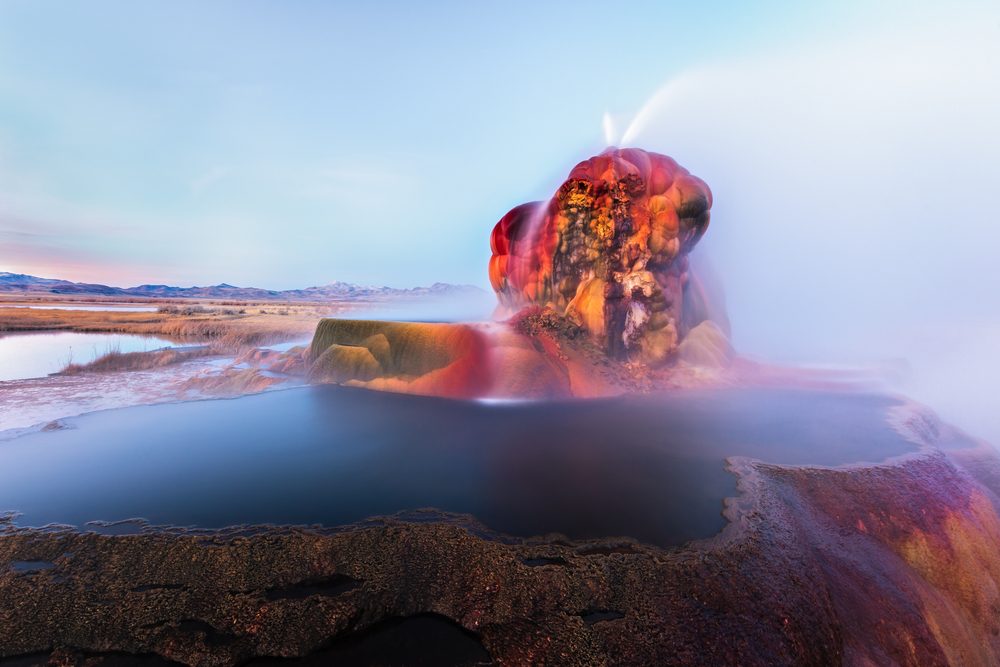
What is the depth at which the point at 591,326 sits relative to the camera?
636 inches

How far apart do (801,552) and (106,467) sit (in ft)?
39.7

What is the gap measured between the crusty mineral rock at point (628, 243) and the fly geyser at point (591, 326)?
4 cm

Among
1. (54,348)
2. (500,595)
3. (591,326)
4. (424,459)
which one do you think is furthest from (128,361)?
(500,595)

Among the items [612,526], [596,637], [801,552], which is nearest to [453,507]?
[612,526]

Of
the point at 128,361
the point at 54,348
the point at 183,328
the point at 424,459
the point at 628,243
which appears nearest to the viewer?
the point at 424,459

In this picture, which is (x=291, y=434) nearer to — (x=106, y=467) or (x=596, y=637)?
(x=106, y=467)

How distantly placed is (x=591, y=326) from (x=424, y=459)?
32.6 ft

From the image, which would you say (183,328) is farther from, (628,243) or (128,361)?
(628,243)

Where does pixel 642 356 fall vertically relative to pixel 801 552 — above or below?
above

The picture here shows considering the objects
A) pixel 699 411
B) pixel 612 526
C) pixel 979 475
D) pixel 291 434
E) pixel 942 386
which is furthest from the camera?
pixel 942 386

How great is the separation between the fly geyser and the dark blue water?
1.92m

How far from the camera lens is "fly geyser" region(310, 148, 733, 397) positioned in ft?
48.4

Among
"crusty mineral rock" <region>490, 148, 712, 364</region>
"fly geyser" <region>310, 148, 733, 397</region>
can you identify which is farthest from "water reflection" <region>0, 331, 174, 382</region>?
"crusty mineral rock" <region>490, 148, 712, 364</region>

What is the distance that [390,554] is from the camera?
515 cm
